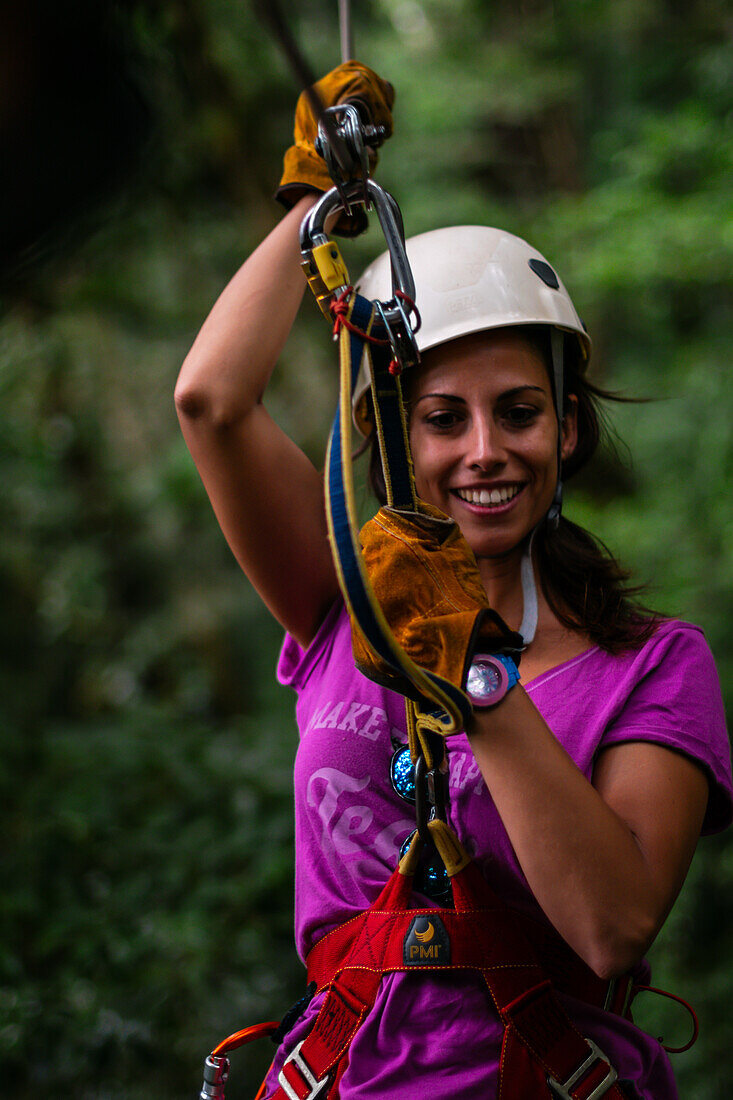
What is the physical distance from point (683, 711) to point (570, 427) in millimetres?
691

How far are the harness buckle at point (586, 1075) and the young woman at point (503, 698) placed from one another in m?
0.06

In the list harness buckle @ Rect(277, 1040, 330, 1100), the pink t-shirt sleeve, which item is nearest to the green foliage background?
the pink t-shirt sleeve

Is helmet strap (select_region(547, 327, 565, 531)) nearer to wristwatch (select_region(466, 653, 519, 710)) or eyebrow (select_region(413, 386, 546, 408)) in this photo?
eyebrow (select_region(413, 386, 546, 408))

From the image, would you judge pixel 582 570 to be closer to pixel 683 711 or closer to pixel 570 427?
pixel 570 427

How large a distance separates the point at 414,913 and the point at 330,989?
19 cm

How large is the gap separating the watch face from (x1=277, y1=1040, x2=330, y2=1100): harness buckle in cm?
67

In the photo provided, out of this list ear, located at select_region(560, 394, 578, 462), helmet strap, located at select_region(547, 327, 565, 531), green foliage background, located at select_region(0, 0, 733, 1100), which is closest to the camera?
helmet strap, located at select_region(547, 327, 565, 531)

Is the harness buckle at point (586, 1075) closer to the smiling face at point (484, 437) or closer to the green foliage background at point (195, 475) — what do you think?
the smiling face at point (484, 437)

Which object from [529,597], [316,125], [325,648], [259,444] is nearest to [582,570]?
[529,597]

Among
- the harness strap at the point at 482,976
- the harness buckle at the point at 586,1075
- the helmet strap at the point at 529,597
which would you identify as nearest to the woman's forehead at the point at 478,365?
the helmet strap at the point at 529,597

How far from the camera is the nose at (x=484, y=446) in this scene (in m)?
1.65

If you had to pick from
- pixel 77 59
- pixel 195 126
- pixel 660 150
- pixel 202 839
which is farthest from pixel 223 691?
pixel 77 59

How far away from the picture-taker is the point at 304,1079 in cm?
147

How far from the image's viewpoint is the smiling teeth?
170 centimetres
